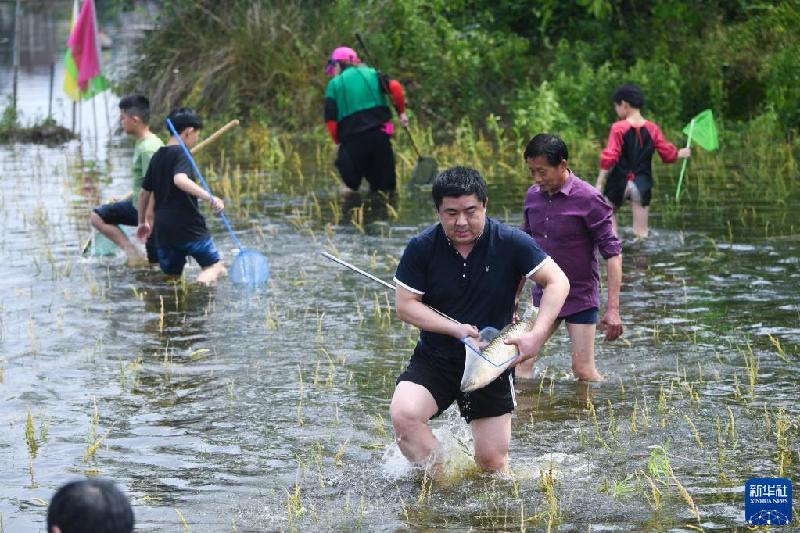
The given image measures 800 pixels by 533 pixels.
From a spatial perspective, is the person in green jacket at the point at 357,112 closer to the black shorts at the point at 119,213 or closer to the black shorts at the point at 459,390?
the black shorts at the point at 119,213

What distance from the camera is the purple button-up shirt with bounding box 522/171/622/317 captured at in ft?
25.6

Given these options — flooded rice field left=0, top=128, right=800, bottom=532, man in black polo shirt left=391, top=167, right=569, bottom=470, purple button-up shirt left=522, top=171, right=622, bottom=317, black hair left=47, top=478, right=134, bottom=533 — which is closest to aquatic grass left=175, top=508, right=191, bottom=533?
flooded rice field left=0, top=128, right=800, bottom=532

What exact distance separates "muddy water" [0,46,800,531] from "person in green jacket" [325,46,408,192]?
260 cm

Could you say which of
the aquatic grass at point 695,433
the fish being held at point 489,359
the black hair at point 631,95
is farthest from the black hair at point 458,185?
the black hair at point 631,95

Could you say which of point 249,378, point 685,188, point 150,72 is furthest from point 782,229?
point 150,72

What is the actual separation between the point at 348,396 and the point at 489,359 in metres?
2.44

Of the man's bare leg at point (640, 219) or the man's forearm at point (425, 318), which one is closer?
the man's forearm at point (425, 318)

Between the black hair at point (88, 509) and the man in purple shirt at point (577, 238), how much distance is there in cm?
460

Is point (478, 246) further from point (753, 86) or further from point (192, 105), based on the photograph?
point (192, 105)

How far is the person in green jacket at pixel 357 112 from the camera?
52.5 feet

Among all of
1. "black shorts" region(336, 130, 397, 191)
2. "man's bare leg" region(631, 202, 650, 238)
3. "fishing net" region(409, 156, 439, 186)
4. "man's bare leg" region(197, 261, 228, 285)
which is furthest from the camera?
"fishing net" region(409, 156, 439, 186)

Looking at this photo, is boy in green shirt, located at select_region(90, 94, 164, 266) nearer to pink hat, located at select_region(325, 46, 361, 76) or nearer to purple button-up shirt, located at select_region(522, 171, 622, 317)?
pink hat, located at select_region(325, 46, 361, 76)

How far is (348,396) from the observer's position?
8.21 metres

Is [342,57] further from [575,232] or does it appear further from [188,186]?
[575,232]
